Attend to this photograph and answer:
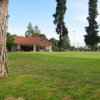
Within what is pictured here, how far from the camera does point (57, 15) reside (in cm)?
7694

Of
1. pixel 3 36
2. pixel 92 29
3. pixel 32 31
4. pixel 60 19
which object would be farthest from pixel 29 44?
pixel 3 36

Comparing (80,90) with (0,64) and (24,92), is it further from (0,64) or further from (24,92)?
(0,64)

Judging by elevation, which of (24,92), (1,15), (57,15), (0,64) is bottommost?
(24,92)

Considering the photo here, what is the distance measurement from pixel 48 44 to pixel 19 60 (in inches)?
2456

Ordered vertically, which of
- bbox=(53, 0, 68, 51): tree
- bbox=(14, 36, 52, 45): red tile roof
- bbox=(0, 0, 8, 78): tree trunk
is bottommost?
bbox=(0, 0, 8, 78): tree trunk

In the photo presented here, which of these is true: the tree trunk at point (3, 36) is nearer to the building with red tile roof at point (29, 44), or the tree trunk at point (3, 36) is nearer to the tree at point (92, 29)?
the tree at point (92, 29)

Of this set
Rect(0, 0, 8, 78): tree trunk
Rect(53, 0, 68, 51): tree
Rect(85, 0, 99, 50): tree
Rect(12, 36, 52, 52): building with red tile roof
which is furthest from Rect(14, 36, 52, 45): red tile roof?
Rect(0, 0, 8, 78): tree trunk

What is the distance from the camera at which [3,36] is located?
13.9 metres

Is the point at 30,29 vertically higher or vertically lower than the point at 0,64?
higher

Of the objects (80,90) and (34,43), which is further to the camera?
(34,43)

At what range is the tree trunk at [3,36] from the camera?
13.7 m

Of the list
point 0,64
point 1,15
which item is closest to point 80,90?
point 0,64

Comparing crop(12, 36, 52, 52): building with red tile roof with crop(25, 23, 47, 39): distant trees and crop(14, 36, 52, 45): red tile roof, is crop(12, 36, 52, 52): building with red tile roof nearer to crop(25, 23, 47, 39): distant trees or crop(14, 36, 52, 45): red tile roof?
crop(14, 36, 52, 45): red tile roof

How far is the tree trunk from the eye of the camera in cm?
1371
